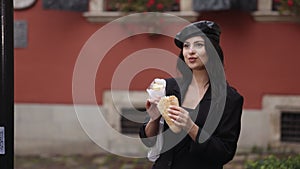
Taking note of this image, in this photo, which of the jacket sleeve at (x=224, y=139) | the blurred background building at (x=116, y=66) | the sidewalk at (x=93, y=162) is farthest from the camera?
the blurred background building at (x=116, y=66)

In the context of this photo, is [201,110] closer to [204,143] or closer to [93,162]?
[204,143]

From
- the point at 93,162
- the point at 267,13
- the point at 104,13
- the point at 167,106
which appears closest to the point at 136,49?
the point at 104,13

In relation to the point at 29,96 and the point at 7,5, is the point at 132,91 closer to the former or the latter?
the point at 29,96

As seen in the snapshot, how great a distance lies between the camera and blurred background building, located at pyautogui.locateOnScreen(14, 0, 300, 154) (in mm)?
7590

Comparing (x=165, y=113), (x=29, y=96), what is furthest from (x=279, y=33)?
(x=165, y=113)

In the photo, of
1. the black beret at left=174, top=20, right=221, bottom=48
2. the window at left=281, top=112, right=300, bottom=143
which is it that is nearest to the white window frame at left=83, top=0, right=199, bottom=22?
the window at left=281, top=112, right=300, bottom=143

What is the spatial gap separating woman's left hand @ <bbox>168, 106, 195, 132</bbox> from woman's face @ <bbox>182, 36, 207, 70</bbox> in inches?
11.8

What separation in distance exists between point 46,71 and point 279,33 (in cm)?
324

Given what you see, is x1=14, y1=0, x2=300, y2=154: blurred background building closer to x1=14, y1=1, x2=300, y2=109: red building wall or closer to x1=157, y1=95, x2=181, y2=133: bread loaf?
x1=14, y1=1, x2=300, y2=109: red building wall

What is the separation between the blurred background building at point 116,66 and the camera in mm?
7590

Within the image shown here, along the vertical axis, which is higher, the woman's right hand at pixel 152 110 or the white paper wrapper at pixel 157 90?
the white paper wrapper at pixel 157 90

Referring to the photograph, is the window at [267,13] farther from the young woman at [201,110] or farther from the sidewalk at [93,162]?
the young woman at [201,110]

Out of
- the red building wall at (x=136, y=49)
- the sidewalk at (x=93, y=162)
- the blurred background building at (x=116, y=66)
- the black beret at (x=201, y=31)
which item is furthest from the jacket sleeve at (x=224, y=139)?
the red building wall at (x=136, y=49)

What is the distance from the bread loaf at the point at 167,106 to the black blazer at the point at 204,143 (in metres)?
0.06
